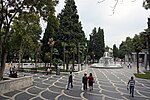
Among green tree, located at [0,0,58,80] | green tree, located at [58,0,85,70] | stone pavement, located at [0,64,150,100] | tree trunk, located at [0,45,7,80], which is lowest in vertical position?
stone pavement, located at [0,64,150,100]

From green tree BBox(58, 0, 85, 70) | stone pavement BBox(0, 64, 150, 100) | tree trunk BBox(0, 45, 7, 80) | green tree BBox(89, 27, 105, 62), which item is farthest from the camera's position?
green tree BBox(89, 27, 105, 62)

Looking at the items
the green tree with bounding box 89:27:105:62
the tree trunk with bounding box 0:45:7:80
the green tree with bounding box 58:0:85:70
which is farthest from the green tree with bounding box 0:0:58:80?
the green tree with bounding box 89:27:105:62

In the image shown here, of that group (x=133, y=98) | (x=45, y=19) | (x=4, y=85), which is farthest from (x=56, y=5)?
(x=133, y=98)

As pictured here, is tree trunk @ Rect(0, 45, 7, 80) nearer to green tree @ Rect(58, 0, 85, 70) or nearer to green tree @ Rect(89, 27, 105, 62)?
green tree @ Rect(58, 0, 85, 70)

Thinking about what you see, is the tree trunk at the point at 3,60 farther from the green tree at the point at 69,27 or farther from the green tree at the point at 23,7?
the green tree at the point at 69,27

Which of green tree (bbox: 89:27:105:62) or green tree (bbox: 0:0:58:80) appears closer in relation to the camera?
green tree (bbox: 0:0:58:80)

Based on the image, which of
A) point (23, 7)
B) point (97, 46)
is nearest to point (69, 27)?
point (23, 7)

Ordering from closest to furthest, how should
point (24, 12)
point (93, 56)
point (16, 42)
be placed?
point (24, 12) < point (16, 42) < point (93, 56)

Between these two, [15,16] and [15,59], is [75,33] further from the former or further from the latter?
[15,16]

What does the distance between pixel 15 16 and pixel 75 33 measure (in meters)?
37.5

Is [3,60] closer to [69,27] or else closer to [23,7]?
[23,7]

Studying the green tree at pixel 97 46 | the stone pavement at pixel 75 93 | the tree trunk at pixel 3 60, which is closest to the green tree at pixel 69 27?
the stone pavement at pixel 75 93

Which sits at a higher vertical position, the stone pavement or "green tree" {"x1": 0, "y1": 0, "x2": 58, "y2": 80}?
"green tree" {"x1": 0, "y1": 0, "x2": 58, "y2": 80}

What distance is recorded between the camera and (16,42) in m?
47.6
